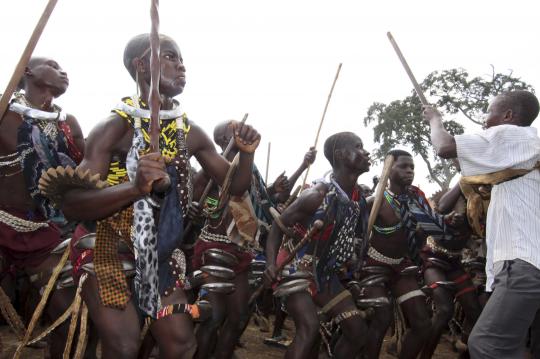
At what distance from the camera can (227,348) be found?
5297 millimetres

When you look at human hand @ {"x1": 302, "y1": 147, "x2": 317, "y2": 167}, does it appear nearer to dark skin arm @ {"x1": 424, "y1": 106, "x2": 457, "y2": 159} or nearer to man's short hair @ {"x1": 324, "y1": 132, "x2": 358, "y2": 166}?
man's short hair @ {"x1": 324, "y1": 132, "x2": 358, "y2": 166}

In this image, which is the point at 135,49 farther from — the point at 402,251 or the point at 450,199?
the point at 450,199

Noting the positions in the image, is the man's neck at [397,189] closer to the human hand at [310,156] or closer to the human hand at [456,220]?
the human hand at [456,220]

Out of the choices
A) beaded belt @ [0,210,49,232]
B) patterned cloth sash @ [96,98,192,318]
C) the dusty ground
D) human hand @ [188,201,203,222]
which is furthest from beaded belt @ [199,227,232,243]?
patterned cloth sash @ [96,98,192,318]

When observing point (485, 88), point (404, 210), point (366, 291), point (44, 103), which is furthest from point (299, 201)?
point (485, 88)

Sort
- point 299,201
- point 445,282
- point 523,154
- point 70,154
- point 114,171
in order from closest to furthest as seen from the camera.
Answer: point 114,171 < point 523,154 < point 70,154 < point 299,201 < point 445,282

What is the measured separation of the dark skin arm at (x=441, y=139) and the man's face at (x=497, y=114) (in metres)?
0.33

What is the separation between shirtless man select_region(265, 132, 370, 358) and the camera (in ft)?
15.5

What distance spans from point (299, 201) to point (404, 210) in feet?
5.52

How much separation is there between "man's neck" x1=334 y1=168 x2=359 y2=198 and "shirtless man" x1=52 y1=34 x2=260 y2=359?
2.60 meters

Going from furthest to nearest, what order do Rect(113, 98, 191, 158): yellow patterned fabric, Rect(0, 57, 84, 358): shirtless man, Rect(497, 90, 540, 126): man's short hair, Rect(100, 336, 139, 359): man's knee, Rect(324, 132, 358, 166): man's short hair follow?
1. Rect(324, 132, 358, 166): man's short hair
2. Rect(0, 57, 84, 358): shirtless man
3. Rect(497, 90, 540, 126): man's short hair
4. Rect(113, 98, 191, 158): yellow patterned fabric
5. Rect(100, 336, 139, 359): man's knee

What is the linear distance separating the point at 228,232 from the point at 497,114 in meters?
2.72

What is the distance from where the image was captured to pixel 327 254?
5215 mm

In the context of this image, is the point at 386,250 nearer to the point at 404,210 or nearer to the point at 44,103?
the point at 404,210
